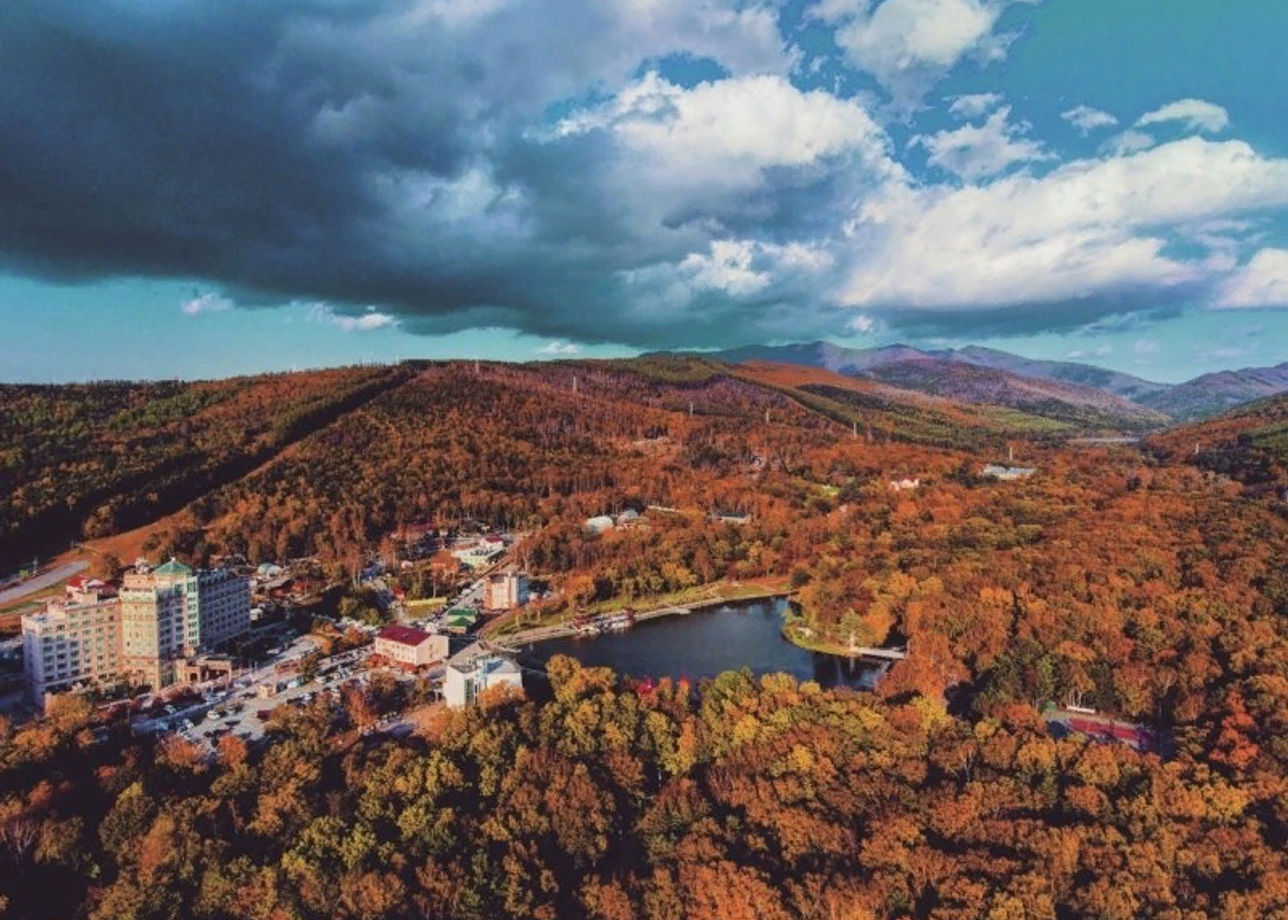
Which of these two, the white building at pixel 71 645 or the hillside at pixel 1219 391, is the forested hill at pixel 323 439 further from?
the hillside at pixel 1219 391

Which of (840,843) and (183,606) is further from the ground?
(183,606)

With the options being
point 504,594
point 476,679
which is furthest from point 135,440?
point 476,679

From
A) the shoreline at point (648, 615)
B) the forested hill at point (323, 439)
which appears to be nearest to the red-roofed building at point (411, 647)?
the shoreline at point (648, 615)

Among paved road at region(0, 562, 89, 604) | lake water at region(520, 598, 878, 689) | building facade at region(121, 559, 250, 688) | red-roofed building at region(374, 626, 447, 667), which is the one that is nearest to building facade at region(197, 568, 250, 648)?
building facade at region(121, 559, 250, 688)

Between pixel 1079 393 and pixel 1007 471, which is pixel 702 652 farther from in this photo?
pixel 1079 393

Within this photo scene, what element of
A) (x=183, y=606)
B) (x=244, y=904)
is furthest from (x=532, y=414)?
(x=244, y=904)

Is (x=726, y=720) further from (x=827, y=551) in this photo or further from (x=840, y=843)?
(x=827, y=551)

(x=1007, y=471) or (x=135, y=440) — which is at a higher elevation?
(x=135, y=440)
